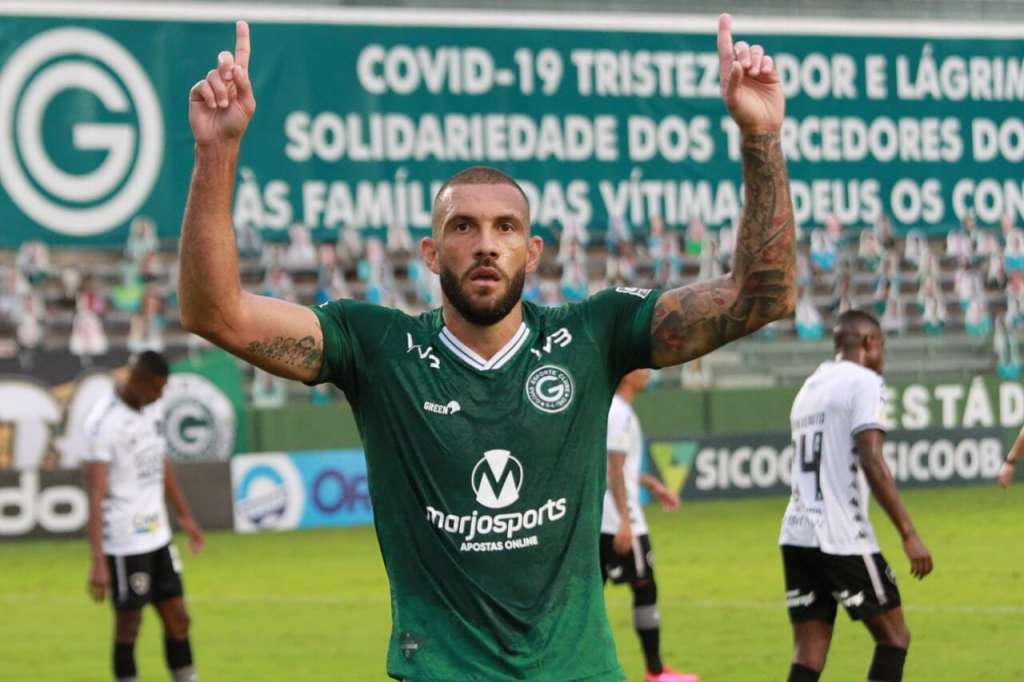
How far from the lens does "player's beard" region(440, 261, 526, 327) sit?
4316 mm

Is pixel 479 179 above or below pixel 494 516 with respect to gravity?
above

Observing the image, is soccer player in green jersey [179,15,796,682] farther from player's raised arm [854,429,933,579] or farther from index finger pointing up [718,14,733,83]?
player's raised arm [854,429,933,579]

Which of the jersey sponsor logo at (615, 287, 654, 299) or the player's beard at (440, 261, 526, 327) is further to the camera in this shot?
the jersey sponsor logo at (615, 287, 654, 299)

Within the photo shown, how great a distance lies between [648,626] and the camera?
10.8m

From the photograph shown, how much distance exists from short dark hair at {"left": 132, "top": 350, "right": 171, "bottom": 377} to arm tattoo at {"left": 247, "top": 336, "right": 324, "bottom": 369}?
5.79 m

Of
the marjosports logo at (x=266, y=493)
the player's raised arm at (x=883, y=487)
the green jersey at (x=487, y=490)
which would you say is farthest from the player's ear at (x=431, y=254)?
the marjosports logo at (x=266, y=493)

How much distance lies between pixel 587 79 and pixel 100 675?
64.5ft

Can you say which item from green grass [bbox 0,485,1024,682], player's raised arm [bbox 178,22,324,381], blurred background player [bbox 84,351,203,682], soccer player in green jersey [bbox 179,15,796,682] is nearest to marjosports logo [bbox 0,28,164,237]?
green grass [bbox 0,485,1024,682]

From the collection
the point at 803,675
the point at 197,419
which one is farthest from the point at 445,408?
the point at 197,419

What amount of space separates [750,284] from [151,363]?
632 centimetres

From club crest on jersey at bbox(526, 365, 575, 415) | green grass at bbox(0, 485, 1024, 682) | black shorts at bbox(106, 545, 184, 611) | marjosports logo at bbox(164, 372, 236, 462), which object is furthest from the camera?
marjosports logo at bbox(164, 372, 236, 462)

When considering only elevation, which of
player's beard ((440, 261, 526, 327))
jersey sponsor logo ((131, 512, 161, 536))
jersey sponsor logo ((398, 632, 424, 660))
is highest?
player's beard ((440, 261, 526, 327))

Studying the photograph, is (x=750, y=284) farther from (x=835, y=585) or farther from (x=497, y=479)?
(x=835, y=585)

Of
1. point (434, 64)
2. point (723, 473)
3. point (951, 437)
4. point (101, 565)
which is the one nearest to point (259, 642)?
point (101, 565)
